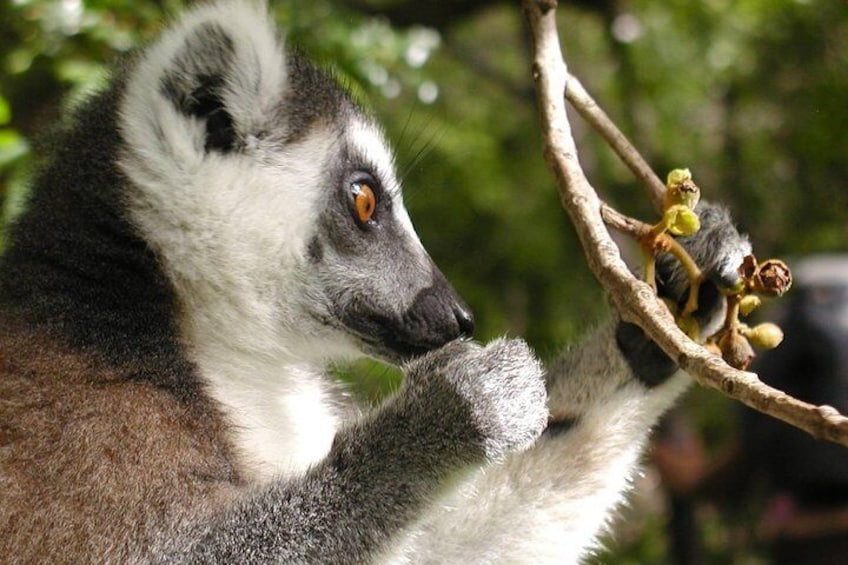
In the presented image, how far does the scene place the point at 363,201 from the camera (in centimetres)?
331

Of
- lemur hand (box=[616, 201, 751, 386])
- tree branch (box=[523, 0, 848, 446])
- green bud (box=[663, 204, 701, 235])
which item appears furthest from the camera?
lemur hand (box=[616, 201, 751, 386])

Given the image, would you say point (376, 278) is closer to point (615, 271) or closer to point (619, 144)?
point (619, 144)

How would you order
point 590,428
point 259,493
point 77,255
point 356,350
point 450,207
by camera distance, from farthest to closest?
1. point 450,207
2. point 590,428
3. point 356,350
4. point 77,255
5. point 259,493

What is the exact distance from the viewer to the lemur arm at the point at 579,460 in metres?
3.29

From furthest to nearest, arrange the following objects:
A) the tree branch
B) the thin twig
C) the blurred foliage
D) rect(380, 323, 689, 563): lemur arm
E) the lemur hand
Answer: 1. the blurred foliage
2. rect(380, 323, 689, 563): lemur arm
3. the lemur hand
4. the thin twig
5. the tree branch

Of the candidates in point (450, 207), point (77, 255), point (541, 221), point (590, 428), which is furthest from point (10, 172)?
point (541, 221)

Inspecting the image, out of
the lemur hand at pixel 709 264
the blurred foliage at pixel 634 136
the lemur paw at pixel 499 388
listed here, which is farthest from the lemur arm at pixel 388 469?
the blurred foliage at pixel 634 136

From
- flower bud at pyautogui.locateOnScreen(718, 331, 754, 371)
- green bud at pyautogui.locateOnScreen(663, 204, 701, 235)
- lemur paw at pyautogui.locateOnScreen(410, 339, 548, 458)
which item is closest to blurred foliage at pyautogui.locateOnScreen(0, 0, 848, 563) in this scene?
lemur paw at pyautogui.locateOnScreen(410, 339, 548, 458)

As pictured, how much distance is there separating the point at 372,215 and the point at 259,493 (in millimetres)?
990

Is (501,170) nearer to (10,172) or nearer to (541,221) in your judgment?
(541,221)

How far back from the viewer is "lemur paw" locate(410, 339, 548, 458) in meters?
2.71

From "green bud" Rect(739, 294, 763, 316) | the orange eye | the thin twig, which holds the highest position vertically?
the thin twig

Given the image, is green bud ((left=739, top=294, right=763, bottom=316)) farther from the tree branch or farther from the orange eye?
the orange eye

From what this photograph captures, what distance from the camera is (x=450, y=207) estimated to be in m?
8.32
